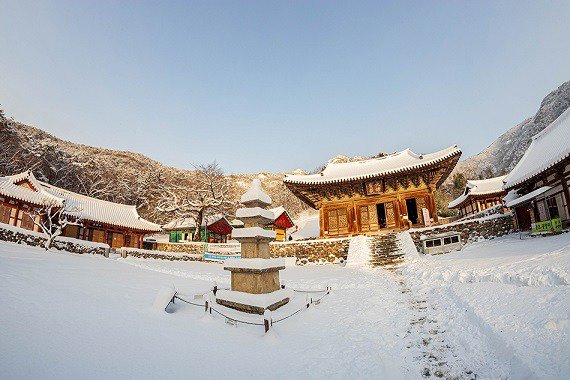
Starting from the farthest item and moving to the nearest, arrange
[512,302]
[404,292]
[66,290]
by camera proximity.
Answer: [404,292], [66,290], [512,302]

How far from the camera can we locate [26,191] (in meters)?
20.1

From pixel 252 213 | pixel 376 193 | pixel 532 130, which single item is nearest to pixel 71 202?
pixel 252 213

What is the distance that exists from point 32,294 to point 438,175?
20.7 m

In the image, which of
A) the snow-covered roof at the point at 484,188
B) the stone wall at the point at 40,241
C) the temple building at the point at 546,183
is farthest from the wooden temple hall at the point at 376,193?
the stone wall at the point at 40,241

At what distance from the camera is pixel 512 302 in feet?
14.0

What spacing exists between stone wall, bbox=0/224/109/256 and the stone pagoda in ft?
57.1

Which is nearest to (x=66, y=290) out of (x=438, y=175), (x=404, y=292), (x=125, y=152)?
(x=404, y=292)

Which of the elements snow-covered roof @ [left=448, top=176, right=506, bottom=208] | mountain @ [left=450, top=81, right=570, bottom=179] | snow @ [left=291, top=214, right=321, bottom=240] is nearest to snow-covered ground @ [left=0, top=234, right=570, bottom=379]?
snow-covered roof @ [left=448, top=176, right=506, bottom=208]

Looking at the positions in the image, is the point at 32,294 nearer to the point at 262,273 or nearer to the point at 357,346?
the point at 262,273

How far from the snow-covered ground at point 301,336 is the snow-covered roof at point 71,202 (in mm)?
19677

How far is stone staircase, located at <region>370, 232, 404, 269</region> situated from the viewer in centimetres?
1283

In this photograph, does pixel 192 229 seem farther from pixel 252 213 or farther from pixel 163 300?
pixel 163 300

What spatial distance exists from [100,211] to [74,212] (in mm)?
3642

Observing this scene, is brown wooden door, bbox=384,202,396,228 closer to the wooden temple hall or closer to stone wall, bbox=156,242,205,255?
the wooden temple hall
